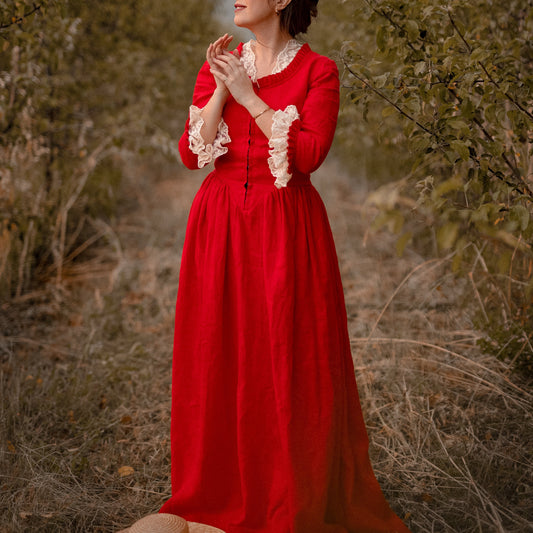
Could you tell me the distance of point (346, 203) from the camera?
6.66m

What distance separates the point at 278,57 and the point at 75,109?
370 cm

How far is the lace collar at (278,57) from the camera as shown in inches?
70.4

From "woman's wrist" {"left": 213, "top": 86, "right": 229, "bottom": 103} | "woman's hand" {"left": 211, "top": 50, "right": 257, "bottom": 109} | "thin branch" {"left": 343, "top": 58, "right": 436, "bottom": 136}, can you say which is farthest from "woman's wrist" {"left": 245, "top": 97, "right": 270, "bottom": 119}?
"thin branch" {"left": 343, "top": 58, "right": 436, "bottom": 136}

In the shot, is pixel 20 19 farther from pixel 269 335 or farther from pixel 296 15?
pixel 269 335

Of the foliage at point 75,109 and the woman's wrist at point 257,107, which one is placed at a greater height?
the foliage at point 75,109

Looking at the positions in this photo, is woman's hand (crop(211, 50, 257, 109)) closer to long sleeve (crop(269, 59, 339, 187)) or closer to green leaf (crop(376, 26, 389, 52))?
long sleeve (crop(269, 59, 339, 187))

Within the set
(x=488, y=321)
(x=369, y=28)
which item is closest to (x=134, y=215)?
(x=369, y=28)

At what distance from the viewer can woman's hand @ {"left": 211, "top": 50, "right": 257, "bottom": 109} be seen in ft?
5.55

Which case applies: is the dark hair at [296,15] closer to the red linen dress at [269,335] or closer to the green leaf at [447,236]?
the red linen dress at [269,335]

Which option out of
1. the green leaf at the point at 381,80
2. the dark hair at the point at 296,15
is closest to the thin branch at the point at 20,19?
the dark hair at the point at 296,15

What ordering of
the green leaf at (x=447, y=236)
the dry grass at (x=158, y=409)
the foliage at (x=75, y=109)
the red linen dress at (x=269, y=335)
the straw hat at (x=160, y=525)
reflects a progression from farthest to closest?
the foliage at (x=75, y=109) < the dry grass at (x=158, y=409) < the red linen dress at (x=269, y=335) < the straw hat at (x=160, y=525) < the green leaf at (x=447, y=236)

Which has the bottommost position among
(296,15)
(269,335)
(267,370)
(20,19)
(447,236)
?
(267,370)

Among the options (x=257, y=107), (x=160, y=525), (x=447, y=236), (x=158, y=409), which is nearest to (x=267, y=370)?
(x=160, y=525)

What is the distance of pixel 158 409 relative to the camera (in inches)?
115
